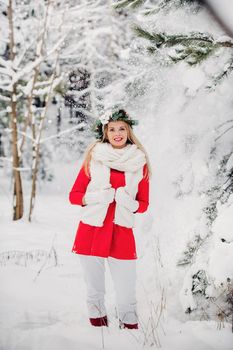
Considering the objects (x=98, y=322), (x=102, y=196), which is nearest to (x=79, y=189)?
(x=102, y=196)

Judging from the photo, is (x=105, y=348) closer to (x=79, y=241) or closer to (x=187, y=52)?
(x=79, y=241)

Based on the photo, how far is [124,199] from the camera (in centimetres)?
330

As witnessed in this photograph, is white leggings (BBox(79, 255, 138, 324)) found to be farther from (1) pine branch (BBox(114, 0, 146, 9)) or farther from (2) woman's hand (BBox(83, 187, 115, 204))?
(1) pine branch (BBox(114, 0, 146, 9))

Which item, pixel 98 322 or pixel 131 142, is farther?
pixel 131 142

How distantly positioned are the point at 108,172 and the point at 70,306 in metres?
1.43

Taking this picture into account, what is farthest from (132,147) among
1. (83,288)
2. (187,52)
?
(83,288)

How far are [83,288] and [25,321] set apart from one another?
127 centimetres

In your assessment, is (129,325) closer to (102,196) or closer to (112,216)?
(112,216)

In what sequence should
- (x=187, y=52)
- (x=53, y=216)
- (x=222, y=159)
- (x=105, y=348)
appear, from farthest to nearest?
(x=53, y=216)
(x=222, y=159)
(x=187, y=52)
(x=105, y=348)

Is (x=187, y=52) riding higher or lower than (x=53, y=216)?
higher

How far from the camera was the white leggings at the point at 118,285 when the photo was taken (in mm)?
3295

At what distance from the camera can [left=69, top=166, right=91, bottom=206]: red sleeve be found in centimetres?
340

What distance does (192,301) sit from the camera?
10.8 feet

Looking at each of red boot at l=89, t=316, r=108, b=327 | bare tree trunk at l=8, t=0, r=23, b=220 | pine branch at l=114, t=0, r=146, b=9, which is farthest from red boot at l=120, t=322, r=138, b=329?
bare tree trunk at l=8, t=0, r=23, b=220
